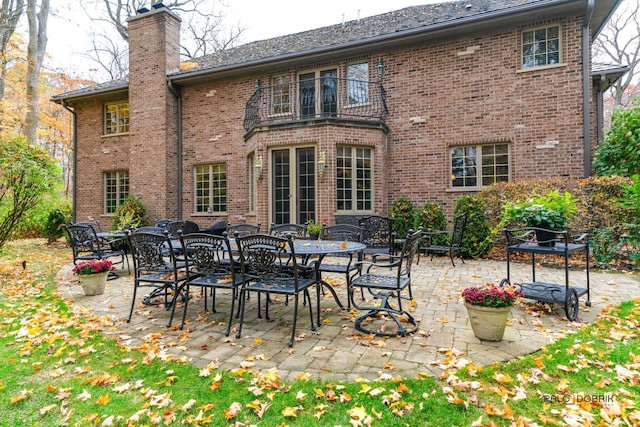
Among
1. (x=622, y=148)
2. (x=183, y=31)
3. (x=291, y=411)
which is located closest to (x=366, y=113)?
(x=622, y=148)

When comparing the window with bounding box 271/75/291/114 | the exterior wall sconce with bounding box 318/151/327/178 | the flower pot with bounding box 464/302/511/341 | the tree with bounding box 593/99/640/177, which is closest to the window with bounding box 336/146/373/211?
the exterior wall sconce with bounding box 318/151/327/178

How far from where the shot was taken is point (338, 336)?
3521 mm

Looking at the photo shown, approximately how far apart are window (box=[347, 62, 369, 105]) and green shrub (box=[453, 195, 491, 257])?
4.42 meters

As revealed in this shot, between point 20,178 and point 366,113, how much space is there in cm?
827

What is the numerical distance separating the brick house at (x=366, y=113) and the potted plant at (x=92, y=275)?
4975 mm

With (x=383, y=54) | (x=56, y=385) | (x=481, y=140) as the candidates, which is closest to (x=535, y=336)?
(x=56, y=385)

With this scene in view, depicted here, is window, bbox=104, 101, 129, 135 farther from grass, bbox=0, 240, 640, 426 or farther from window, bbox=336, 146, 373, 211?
grass, bbox=0, 240, 640, 426

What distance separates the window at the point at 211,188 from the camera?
39.6 feet

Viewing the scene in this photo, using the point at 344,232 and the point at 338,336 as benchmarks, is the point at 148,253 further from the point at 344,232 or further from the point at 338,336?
the point at 344,232

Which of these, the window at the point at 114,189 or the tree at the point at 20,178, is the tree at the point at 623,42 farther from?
the tree at the point at 20,178

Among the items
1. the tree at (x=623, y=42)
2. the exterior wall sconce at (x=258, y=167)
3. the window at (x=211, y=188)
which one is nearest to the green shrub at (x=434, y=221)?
the exterior wall sconce at (x=258, y=167)

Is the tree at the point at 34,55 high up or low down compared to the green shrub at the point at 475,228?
up

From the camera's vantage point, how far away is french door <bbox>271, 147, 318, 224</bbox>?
32.0 ft

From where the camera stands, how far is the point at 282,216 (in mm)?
10086
